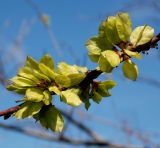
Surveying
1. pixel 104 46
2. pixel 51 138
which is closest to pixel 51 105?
pixel 104 46

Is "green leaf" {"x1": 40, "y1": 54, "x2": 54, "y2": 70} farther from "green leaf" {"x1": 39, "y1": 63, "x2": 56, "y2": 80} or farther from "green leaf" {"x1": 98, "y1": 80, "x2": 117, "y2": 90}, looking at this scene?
"green leaf" {"x1": 98, "y1": 80, "x2": 117, "y2": 90}

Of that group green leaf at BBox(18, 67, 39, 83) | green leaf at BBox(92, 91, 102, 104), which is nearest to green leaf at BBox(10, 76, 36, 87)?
green leaf at BBox(18, 67, 39, 83)

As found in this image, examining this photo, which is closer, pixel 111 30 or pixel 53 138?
pixel 111 30

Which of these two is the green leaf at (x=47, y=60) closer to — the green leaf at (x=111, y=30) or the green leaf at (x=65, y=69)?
the green leaf at (x=65, y=69)

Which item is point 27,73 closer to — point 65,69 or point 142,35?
point 65,69

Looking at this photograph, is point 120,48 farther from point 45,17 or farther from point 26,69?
point 45,17

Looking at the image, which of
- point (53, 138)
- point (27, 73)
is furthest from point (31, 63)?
point (53, 138)

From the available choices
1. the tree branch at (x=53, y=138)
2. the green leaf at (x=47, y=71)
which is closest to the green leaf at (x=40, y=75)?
the green leaf at (x=47, y=71)
